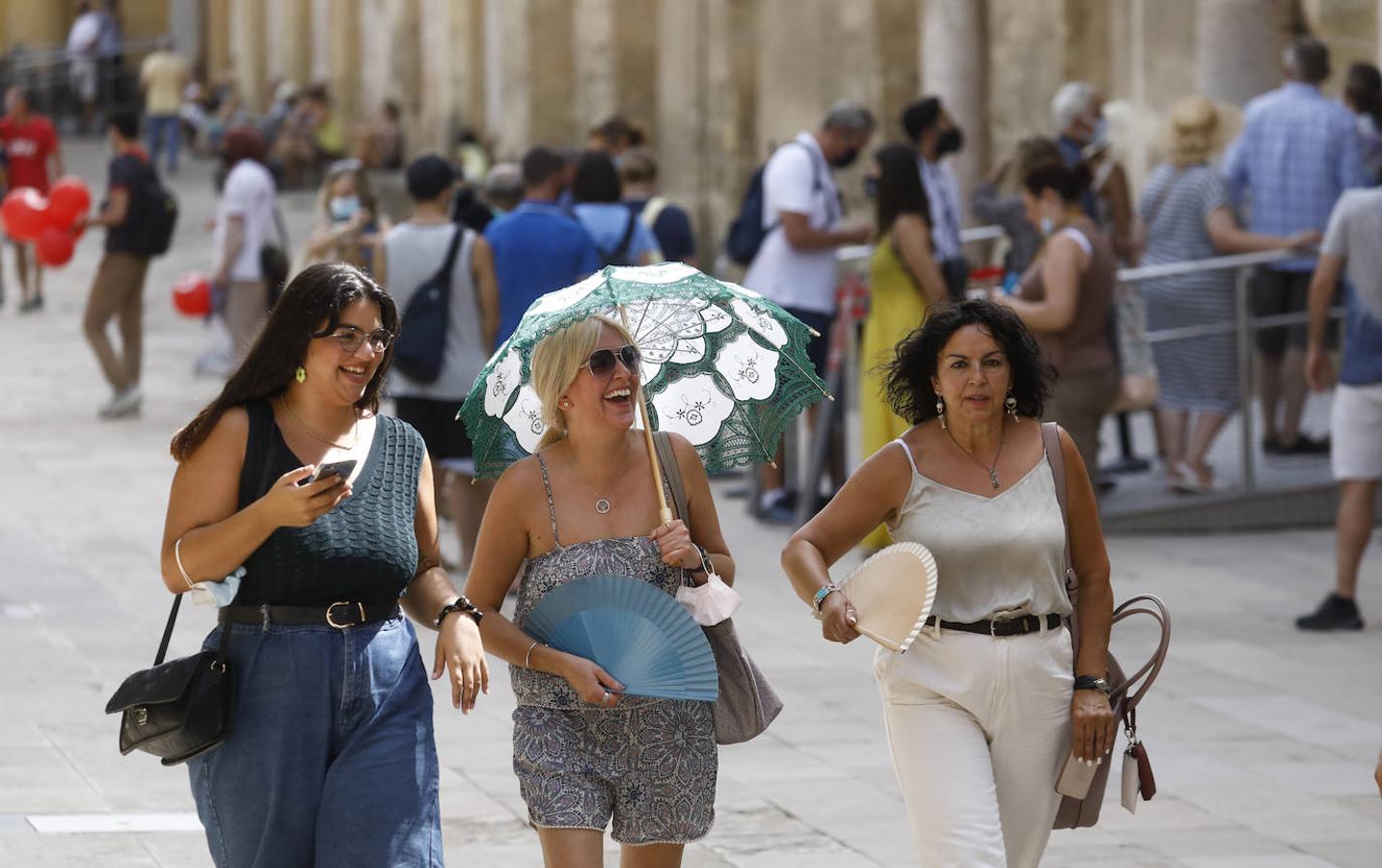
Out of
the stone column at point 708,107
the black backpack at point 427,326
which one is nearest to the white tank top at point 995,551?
the black backpack at point 427,326

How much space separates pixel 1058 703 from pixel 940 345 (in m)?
0.74

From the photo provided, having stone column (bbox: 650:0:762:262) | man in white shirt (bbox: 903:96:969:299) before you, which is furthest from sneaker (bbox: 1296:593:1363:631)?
stone column (bbox: 650:0:762:262)

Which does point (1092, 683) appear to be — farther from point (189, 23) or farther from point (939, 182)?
point (189, 23)

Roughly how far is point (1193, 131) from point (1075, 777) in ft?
24.7

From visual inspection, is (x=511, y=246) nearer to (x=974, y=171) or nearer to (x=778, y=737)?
(x=778, y=737)

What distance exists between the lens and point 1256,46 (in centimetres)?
1470

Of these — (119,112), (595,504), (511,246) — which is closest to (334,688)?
(595,504)

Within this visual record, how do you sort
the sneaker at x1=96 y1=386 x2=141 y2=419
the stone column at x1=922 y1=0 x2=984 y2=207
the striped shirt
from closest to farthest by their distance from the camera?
the striped shirt < the sneaker at x1=96 y1=386 x2=141 y2=419 < the stone column at x1=922 y1=0 x2=984 y2=207

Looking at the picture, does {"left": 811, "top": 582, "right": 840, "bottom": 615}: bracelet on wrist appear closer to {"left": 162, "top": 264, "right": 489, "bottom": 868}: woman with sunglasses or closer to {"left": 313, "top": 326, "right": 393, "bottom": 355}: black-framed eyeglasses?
{"left": 162, "top": 264, "right": 489, "bottom": 868}: woman with sunglasses

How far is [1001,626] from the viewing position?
15.5ft

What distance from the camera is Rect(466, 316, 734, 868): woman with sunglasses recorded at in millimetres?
4543

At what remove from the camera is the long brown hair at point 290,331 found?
4.41 metres

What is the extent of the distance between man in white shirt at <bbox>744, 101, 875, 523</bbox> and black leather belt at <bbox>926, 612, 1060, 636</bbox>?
6.44 m

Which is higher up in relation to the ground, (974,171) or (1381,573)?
(974,171)
